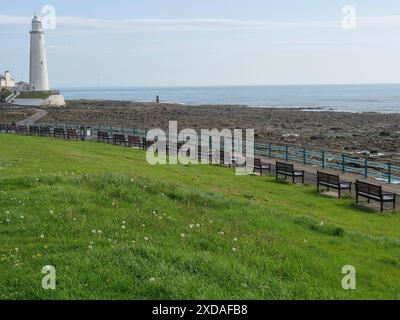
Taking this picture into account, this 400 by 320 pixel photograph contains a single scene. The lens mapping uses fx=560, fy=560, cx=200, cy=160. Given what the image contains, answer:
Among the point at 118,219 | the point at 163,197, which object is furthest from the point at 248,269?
the point at 163,197

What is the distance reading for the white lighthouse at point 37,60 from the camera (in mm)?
84438

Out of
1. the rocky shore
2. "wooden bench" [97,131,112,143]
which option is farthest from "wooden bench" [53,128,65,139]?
the rocky shore

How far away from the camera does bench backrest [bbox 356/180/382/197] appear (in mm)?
16453

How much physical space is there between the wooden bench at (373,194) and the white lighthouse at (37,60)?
7542 cm

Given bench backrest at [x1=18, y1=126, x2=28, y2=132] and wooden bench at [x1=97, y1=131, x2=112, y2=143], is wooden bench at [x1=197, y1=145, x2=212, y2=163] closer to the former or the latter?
wooden bench at [x1=97, y1=131, x2=112, y2=143]

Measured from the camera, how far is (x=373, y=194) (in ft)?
54.6

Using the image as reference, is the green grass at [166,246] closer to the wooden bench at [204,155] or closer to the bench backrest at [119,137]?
the wooden bench at [204,155]

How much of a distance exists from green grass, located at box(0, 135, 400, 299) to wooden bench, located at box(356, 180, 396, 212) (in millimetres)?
2344

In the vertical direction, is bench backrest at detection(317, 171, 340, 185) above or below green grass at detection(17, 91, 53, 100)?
below

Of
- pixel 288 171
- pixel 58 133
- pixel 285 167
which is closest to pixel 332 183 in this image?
pixel 288 171

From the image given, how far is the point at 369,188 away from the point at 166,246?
10.4 m

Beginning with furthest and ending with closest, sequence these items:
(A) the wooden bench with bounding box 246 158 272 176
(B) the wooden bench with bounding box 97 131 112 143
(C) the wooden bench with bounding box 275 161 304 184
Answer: (B) the wooden bench with bounding box 97 131 112 143 < (A) the wooden bench with bounding box 246 158 272 176 < (C) the wooden bench with bounding box 275 161 304 184
